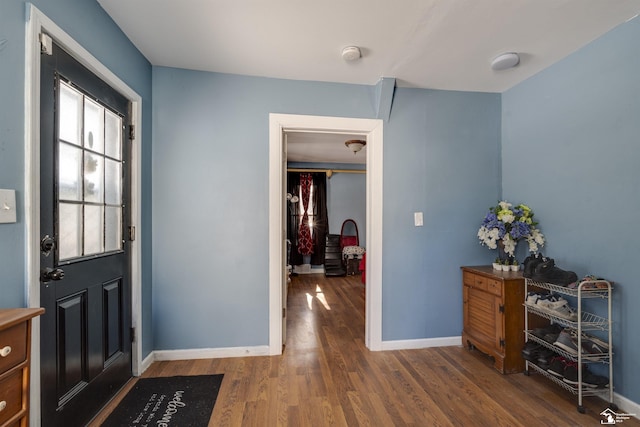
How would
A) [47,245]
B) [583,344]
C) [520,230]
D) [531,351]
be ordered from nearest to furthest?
1. [47,245]
2. [583,344]
3. [531,351]
4. [520,230]

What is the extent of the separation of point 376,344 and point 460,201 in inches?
61.6

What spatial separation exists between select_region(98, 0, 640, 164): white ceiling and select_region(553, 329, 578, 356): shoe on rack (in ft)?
6.69

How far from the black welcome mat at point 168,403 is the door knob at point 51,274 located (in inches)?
37.9

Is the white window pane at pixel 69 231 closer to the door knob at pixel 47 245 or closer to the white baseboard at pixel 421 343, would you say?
the door knob at pixel 47 245

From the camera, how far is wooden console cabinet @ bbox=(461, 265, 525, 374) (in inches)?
83.6

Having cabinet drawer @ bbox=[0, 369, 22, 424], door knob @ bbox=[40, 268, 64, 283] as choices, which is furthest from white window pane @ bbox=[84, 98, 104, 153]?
cabinet drawer @ bbox=[0, 369, 22, 424]

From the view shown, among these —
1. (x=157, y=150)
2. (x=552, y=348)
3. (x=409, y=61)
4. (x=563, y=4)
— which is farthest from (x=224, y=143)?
(x=552, y=348)

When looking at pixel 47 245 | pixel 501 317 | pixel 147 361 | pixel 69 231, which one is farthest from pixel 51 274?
pixel 501 317

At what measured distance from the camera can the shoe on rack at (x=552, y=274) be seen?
1.84 metres

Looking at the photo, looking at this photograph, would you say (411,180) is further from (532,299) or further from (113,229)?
(113,229)

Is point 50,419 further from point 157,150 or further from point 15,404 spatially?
point 157,150

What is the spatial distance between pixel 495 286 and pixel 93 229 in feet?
9.37

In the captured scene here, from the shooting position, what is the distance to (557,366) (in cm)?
185

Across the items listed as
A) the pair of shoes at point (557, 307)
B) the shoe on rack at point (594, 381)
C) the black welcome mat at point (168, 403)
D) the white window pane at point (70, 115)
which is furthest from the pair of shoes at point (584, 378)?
the white window pane at point (70, 115)
